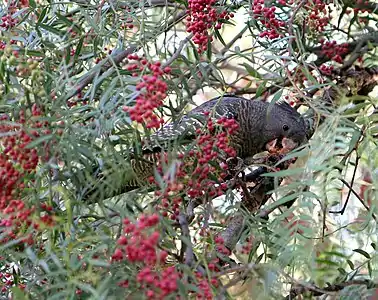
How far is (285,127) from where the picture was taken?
2561mm

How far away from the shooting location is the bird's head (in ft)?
8.04

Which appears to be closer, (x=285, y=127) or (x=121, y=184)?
(x=121, y=184)

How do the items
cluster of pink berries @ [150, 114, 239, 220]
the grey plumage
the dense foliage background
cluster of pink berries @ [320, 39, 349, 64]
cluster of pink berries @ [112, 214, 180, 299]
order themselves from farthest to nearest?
1. the grey plumage
2. cluster of pink berries @ [320, 39, 349, 64]
3. cluster of pink berries @ [150, 114, 239, 220]
4. the dense foliage background
5. cluster of pink berries @ [112, 214, 180, 299]

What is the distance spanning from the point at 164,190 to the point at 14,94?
0.38 metres

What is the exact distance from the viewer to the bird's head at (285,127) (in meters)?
2.45

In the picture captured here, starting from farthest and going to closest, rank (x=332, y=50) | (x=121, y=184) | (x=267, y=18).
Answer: (x=332, y=50) < (x=267, y=18) < (x=121, y=184)

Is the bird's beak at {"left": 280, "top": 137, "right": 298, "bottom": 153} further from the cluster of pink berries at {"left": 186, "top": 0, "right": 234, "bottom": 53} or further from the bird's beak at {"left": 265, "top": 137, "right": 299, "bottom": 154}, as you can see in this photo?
the cluster of pink berries at {"left": 186, "top": 0, "right": 234, "bottom": 53}

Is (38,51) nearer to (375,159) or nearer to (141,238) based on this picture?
(141,238)

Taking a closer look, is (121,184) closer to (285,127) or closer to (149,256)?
(149,256)

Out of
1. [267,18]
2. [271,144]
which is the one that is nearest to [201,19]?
[267,18]

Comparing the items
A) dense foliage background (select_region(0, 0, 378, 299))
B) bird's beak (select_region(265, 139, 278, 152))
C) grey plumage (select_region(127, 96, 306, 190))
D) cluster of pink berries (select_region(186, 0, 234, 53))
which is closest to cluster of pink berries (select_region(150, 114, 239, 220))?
dense foliage background (select_region(0, 0, 378, 299))

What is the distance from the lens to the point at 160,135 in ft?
5.24

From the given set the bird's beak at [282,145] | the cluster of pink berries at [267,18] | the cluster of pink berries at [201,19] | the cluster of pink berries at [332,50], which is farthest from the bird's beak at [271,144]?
the cluster of pink berries at [201,19]

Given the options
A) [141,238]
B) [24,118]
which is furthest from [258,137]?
[141,238]
